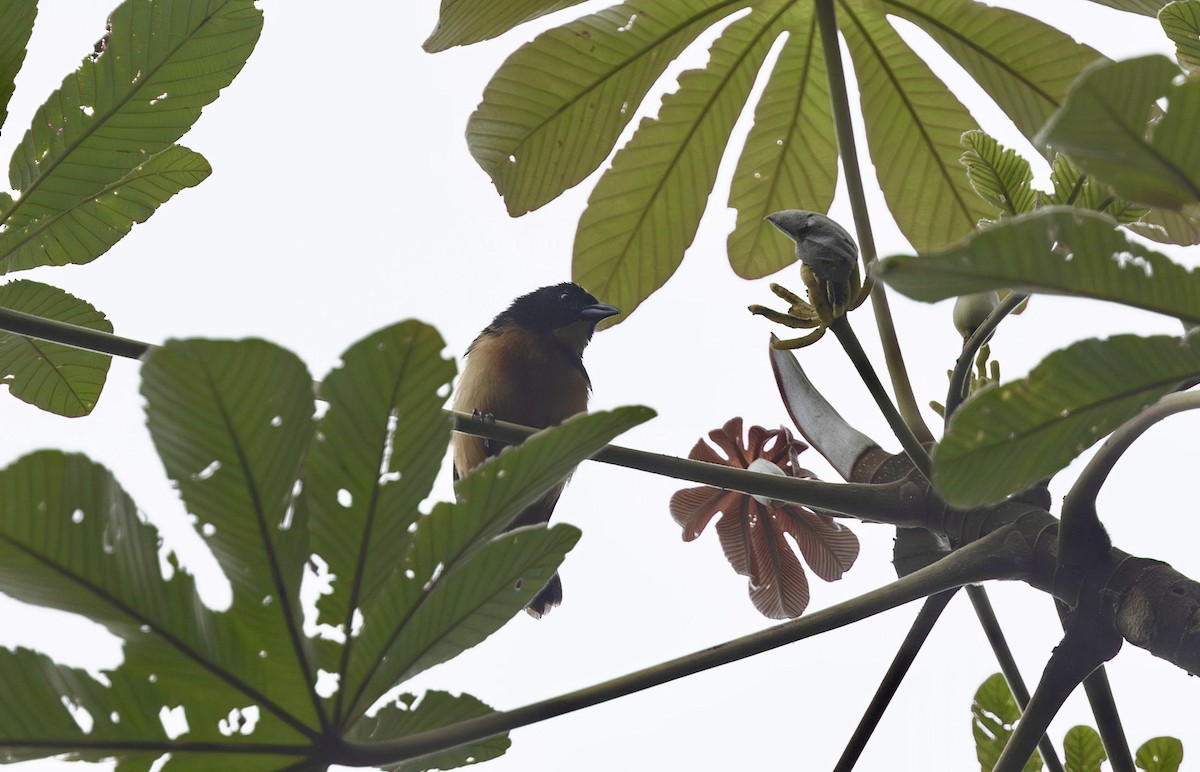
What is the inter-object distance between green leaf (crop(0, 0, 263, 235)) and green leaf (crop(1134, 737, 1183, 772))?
1.63 m

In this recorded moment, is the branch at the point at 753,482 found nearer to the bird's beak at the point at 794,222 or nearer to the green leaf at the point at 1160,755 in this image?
the bird's beak at the point at 794,222

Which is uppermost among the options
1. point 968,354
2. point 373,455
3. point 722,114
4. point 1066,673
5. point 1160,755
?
point 722,114

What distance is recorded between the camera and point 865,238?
167 centimetres

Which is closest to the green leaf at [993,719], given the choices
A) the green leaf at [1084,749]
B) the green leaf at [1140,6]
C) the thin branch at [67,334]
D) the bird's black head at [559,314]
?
the green leaf at [1084,749]

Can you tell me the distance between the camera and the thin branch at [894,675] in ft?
4.67

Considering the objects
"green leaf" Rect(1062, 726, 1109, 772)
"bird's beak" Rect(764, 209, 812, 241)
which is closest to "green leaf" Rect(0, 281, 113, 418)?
"bird's beak" Rect(764, 209, 812, 241)

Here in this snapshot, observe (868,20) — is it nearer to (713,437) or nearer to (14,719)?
(713,437)

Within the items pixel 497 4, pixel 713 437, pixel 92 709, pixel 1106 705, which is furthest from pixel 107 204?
pixel 1106 705

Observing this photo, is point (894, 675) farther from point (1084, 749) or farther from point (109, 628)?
point (109, 628)

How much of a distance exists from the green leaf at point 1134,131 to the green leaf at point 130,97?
1.12 m

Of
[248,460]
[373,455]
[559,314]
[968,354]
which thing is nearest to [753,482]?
[968,354]

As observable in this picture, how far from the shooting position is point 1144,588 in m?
1.21

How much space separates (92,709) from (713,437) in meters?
1.41

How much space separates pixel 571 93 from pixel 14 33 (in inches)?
33.7
